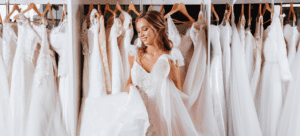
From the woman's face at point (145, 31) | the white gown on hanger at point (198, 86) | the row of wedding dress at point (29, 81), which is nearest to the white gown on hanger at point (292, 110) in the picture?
the white gown on hanger at point (198, 86)

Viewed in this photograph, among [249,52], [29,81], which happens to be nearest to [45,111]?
[29,81]

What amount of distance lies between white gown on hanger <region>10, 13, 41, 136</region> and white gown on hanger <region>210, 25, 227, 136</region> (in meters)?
1.18

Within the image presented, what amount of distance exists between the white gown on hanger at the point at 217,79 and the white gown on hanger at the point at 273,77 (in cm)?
31

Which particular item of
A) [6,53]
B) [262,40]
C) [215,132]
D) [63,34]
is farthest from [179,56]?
[6,53]

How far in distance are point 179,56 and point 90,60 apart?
0.63m

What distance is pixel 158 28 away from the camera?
1209 mm

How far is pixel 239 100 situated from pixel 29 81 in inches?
55.3

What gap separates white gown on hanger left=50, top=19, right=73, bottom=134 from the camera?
1.30m

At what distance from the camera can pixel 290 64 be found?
4.52ft

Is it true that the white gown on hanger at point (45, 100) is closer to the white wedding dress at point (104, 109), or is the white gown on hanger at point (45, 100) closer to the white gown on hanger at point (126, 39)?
the white wedding dress at point (104, 109)

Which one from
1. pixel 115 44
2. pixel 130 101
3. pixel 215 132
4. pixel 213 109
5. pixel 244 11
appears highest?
pixel 244 11

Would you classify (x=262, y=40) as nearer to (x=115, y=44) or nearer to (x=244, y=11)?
(x=244, y=11)

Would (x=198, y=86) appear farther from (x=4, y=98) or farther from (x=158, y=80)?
(x=4, y=98)

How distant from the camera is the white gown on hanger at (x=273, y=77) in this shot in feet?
4.33
